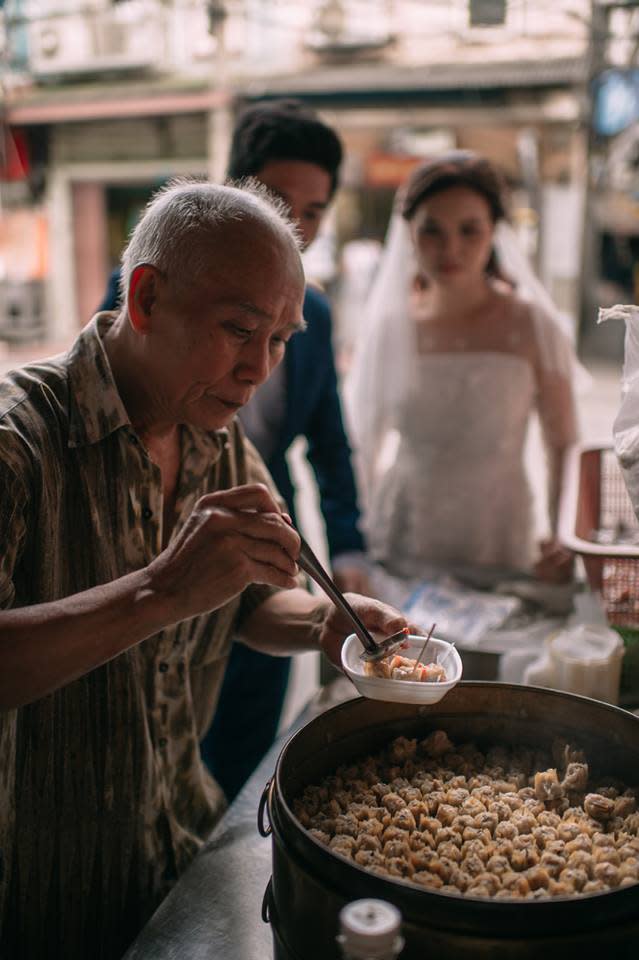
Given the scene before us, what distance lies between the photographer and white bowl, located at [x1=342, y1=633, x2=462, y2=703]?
135 cm

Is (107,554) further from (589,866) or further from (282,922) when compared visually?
(589,866)

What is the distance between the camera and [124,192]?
47.5 feet

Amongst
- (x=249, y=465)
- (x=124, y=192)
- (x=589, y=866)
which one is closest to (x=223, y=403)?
(x=249, y=465)

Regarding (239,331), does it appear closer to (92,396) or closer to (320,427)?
(92,396)

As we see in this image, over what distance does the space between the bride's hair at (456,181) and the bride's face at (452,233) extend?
2cm

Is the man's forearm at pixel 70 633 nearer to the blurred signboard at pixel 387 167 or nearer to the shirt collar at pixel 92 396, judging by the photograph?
the shirt collar at pixel 92 396

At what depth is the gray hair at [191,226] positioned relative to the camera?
140 cm

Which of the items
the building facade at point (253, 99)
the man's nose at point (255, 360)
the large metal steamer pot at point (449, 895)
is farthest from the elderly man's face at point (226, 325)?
the building facade at point (253, 99)

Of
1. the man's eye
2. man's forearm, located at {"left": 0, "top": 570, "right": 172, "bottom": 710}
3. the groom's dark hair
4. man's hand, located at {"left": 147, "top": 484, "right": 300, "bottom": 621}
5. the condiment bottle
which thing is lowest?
the condiment bottle

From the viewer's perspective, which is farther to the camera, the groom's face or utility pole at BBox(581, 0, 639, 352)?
utility pole at BBox(581, 0, 639, 352)

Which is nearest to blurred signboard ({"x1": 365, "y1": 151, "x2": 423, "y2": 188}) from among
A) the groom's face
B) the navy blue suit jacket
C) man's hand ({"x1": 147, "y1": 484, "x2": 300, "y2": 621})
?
the navy blue suit jacket

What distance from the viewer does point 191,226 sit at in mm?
1409

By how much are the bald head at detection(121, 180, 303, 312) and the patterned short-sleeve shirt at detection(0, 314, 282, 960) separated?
0.21 metres

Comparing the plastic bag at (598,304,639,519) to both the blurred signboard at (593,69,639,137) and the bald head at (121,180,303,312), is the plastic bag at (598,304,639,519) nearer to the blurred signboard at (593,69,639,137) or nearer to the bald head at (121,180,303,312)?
the bald head at (121,180,303,312)
